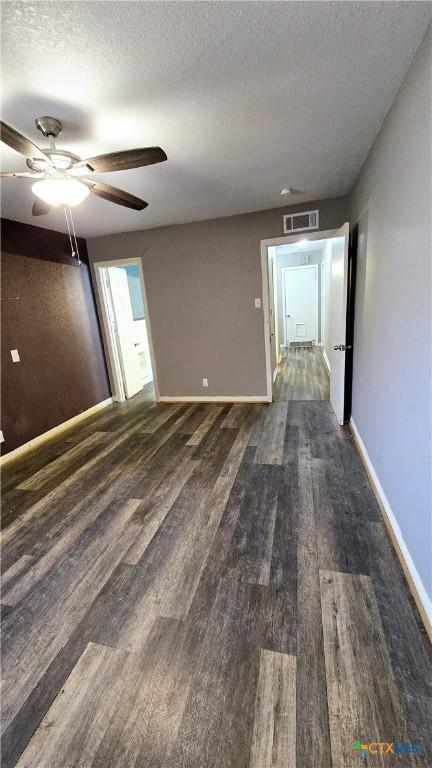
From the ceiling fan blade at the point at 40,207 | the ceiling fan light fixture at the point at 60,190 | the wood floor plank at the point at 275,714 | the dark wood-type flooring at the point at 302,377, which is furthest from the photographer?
the dark wood-type flooring at the point at 302,377

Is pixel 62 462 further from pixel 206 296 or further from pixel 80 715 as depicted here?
pixel 206 296

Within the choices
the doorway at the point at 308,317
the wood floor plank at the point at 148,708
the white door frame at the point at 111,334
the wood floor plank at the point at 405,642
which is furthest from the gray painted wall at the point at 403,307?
the white door frame at the point at 111,334

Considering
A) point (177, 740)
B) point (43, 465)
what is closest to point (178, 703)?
point (177, 740)

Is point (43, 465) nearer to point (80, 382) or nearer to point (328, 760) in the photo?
point (80, 382)

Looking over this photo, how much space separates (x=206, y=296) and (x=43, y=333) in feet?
6.62

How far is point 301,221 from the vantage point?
3.48m

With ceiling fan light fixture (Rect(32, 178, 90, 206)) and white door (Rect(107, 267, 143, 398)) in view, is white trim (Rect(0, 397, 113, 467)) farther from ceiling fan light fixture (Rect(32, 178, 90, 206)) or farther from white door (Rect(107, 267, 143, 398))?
ceiling fan light fixture (Rect(32, 178, 90, 206))

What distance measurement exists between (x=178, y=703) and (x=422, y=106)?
8.36 feet

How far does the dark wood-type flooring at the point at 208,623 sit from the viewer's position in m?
0.99

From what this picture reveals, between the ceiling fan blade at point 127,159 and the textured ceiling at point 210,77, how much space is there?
0.27 m

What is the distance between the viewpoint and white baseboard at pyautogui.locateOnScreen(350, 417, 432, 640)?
1.28 m

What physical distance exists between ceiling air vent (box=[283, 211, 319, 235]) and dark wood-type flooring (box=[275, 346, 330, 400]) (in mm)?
2069

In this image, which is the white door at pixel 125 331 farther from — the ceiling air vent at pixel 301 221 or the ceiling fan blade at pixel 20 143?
the ceiling fan blade at pixel 20 143

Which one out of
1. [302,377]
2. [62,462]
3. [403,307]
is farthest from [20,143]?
[302,377]
